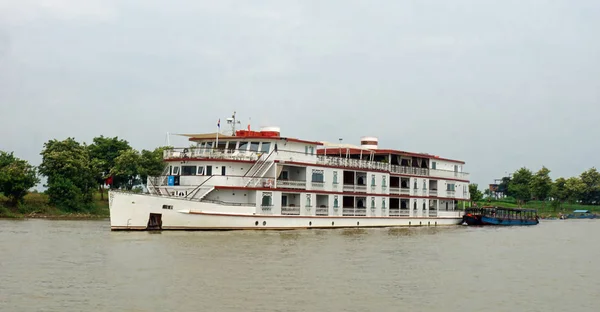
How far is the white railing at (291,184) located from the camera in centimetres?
4025

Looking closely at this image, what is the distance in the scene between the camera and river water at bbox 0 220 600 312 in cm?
1753

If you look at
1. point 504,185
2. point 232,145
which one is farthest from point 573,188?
point 232,145

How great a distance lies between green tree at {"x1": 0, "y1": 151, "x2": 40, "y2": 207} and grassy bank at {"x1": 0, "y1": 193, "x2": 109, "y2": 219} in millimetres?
848

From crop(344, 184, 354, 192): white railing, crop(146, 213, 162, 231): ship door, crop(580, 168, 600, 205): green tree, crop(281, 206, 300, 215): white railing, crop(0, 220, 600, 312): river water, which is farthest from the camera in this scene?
crop(580, 168, 600, 205): green tree

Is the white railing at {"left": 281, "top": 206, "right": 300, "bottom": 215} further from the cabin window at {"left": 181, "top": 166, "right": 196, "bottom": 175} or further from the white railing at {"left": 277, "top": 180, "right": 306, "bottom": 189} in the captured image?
the cabin window at {"left": 181, "top": 166, "right": 196, "bottom": 175}

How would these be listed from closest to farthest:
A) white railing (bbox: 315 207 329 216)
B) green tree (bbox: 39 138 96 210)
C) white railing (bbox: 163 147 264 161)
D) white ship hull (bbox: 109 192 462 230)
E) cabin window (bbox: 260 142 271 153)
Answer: white ship hull (bbox: 109 192 462 230)
white railing (bbox: 163 147 264 161)
cabin window (bbox: 260 142 271 153)
white railing (bbox: 315 207 329 216)
green tree (bbox: 39 138 96 210)

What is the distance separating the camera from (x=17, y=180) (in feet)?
167

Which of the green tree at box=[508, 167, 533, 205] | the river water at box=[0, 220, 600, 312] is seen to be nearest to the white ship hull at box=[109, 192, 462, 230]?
the river water at box=[0, 220, 600, 312]

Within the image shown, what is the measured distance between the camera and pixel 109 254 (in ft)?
83.9

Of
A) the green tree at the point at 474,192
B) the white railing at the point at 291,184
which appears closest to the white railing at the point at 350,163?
the white railing at the point at 291,184

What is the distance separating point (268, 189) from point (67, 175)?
24082 millimetres

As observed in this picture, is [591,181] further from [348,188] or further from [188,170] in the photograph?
[188,170]

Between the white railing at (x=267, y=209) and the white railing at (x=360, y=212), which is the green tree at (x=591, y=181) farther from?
the white railing at (x=267, y=209)

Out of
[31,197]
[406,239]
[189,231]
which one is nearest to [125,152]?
[31,197]
